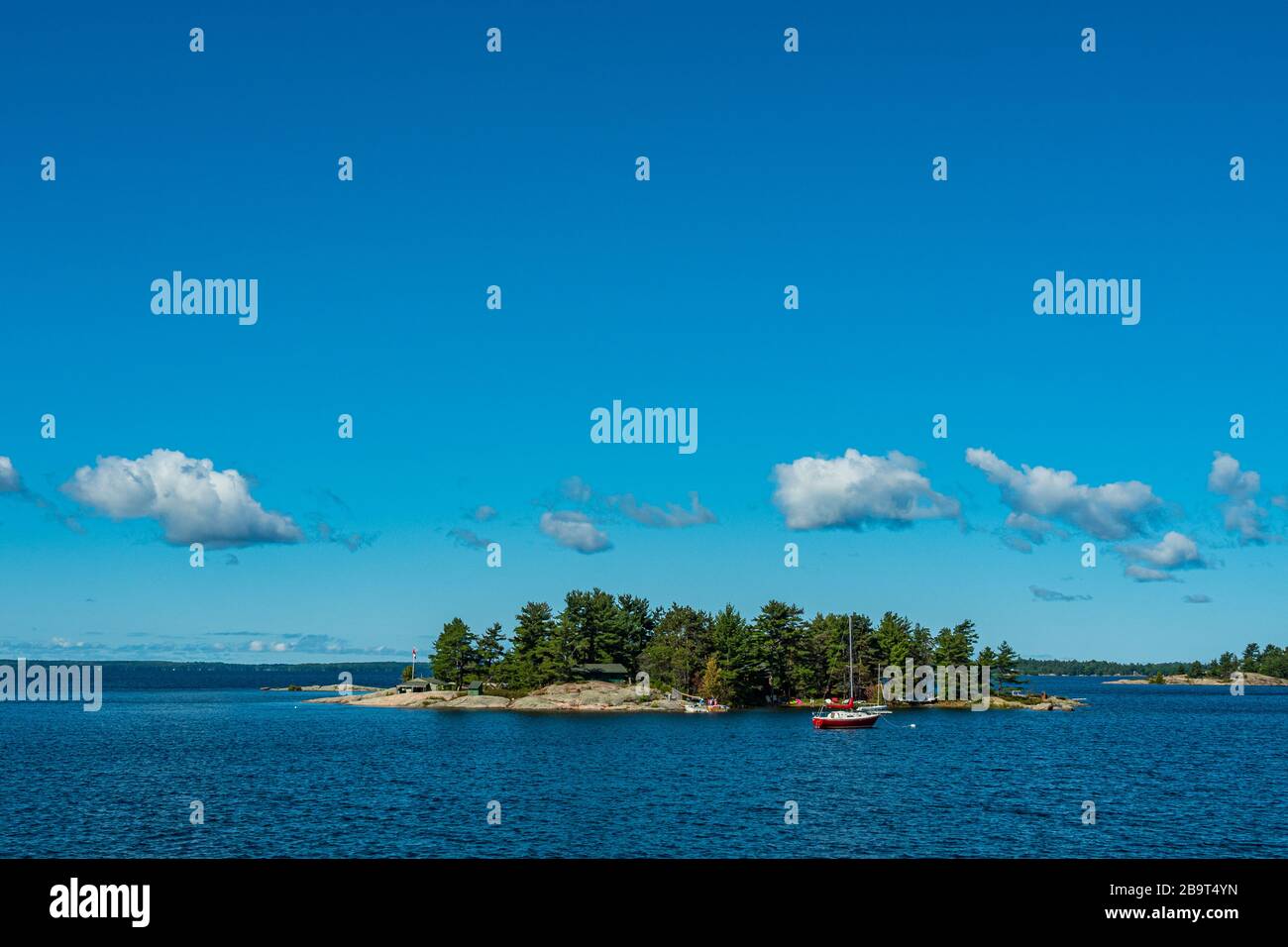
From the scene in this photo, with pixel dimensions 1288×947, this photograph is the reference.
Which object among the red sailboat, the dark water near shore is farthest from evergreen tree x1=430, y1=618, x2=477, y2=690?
the red sailboat

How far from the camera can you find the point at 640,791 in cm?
7444

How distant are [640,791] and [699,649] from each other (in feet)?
355

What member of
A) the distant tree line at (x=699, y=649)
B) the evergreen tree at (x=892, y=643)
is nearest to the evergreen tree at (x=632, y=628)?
the distant tree line at (x=699, y=649)

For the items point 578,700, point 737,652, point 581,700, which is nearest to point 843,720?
point 737,652

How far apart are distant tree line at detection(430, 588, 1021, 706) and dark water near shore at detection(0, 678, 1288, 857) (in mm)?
36407

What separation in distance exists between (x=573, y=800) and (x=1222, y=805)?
47995 millimetres

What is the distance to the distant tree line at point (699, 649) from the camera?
6988 inches

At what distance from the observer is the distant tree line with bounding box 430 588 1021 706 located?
17750 cm

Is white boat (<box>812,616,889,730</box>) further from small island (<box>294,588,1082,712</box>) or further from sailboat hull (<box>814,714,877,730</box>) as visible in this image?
small island (<box>294,588,1082,712</box>)

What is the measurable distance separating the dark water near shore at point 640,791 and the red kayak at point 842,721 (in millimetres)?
4303
